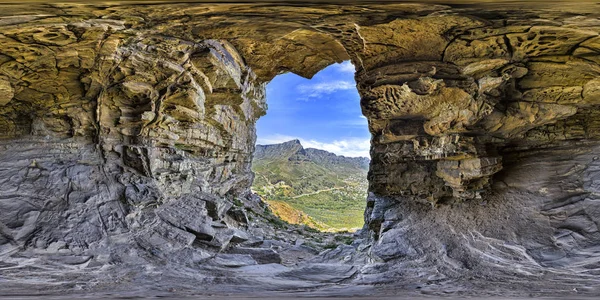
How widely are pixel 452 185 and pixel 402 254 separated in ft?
11.6

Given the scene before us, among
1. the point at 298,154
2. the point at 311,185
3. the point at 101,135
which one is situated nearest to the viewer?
the point at 101,135

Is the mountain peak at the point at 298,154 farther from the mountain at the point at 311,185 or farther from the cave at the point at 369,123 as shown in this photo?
the cave at the point at 369,123

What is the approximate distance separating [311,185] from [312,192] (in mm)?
2484

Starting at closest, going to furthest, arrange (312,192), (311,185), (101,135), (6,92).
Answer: (6,92) < (101,135) < (312,192) < (311,185)

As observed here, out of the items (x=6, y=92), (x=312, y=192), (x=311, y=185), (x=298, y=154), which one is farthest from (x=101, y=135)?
(x=298, y=154)

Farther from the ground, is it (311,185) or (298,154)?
(298,154)

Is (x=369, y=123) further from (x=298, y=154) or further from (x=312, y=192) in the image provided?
(x=298, y=154)

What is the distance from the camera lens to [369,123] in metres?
13.5

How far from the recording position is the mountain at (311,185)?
30.5 m

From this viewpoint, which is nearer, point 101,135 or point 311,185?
point 101,135

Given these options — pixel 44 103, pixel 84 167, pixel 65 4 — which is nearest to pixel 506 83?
pixel 65 4

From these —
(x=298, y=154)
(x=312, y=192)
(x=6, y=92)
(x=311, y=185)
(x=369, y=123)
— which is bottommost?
(x=312, y=192)

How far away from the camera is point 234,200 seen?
20.8m

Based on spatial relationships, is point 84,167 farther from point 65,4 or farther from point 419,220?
point 419,220
